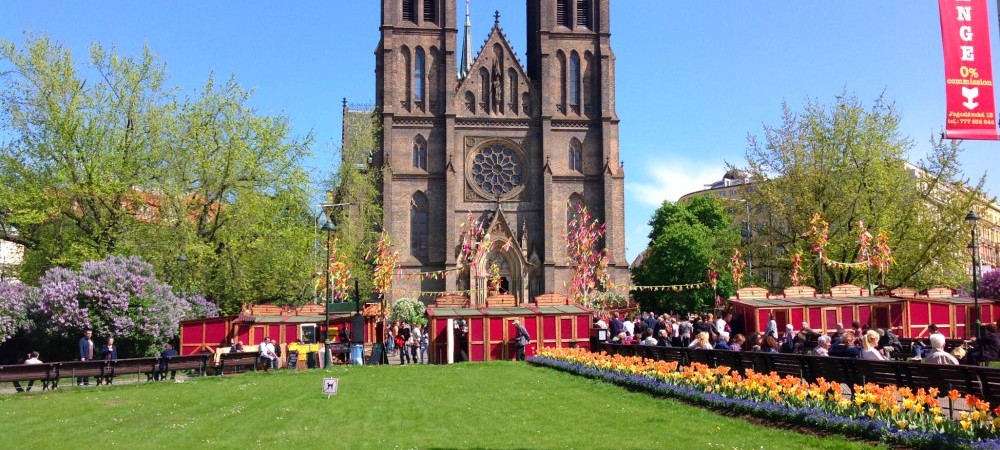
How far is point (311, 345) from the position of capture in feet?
96.6

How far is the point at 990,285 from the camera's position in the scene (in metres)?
52.6

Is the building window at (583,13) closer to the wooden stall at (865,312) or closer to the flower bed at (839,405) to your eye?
the wooden stall at (865,312)

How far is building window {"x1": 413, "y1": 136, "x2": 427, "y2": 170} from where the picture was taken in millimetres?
58906

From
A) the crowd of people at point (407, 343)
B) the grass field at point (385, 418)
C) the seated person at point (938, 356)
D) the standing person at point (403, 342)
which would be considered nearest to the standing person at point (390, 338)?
the crowd of people at point (407, 343)

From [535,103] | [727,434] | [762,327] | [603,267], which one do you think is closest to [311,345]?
[762,327]

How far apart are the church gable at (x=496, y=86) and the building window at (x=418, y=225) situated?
670 cm

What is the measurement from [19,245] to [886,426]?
119ft

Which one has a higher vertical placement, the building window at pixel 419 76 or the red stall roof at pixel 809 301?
the building window at pixel 419 76

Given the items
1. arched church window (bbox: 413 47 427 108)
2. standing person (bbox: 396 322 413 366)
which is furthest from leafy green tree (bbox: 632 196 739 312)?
standing person (bbox: 396 322 413 366)

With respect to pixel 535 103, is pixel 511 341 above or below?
below

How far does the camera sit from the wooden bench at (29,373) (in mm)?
20891

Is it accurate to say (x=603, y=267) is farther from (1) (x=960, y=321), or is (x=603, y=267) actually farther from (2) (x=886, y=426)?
(2) (x=886, y=426)

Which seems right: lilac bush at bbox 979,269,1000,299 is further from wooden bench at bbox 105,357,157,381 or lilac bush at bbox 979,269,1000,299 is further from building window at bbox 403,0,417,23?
wooden bench at bbox 105,357,157,381

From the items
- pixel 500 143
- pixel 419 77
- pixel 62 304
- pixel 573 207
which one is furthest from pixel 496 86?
pixel 62 304
